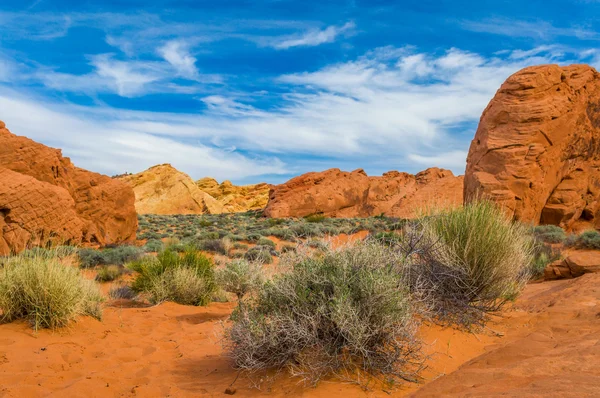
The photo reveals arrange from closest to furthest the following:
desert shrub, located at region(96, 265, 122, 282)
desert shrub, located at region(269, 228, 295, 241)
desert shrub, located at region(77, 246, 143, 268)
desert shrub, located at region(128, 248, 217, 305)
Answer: desert shrub, located at region(128, 248, 217, 305) → desert shrub, located at region(96, 265, 122, 282) → desert shrub, located at region(77, 246, 143, 268) → desert shrub, located at region(269, 228, 295, 241)

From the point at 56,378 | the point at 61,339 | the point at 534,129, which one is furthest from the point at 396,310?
the point at 534,129

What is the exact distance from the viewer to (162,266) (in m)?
9.04

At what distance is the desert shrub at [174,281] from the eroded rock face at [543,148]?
13.1 meters

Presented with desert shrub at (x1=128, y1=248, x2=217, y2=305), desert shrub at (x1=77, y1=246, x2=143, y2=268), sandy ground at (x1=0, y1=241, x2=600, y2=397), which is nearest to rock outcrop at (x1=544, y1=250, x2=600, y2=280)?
sandy ground at (x1=0, y1=241, x2=600, y2=397)

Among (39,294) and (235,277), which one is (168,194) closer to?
(235,277)

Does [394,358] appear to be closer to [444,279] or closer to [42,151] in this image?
[444,279]

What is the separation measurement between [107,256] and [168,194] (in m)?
33.0

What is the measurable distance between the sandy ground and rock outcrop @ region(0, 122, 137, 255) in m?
5.40

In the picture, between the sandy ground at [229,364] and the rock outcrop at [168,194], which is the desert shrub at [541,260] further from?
the rock outcrop at [168,194]

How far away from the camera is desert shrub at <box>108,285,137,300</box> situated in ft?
29.4

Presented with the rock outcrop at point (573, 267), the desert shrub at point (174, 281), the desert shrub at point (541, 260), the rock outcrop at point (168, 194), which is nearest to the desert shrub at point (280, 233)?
the desert shrub at point (541, 260)

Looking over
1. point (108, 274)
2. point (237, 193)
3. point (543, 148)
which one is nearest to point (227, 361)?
point (108, 274)

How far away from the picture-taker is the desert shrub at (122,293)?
895cm

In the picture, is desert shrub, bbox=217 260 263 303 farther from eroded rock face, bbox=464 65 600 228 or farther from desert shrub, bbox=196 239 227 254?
eroded rock face, bbox=464 65 600 228
